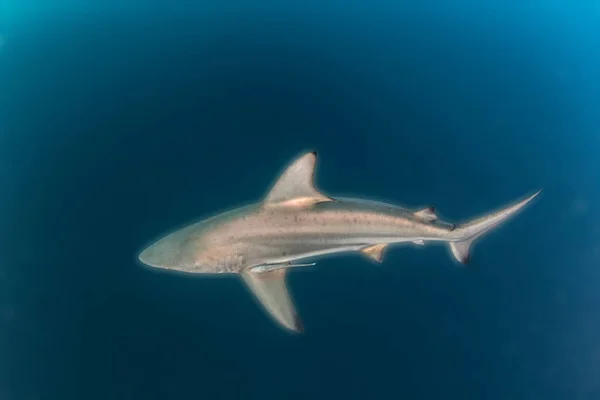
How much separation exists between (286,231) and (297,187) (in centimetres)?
55

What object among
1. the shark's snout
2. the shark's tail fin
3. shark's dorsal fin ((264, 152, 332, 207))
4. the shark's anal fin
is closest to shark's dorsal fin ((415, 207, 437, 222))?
the shark's tail fin

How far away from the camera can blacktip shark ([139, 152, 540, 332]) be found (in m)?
4.81

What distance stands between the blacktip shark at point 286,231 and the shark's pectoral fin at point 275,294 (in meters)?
0.01

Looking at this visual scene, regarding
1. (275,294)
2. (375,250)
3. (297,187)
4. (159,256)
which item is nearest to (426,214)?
(375,250)

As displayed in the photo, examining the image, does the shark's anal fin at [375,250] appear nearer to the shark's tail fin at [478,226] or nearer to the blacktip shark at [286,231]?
the blacktip shark at [286,231]

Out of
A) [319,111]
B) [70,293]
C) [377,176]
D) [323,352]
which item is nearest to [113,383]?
[70,293]

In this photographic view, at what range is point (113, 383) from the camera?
27.1 ft

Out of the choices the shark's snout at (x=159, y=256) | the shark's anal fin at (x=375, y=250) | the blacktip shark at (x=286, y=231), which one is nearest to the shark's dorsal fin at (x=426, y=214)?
the blacktip shark at (x=286, y=231)

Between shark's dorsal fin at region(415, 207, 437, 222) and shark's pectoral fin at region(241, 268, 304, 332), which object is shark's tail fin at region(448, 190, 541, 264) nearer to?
shark's dorsal fin at region(415, 207, 437, 222)

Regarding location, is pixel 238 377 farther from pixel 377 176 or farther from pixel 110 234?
pixel 377 176

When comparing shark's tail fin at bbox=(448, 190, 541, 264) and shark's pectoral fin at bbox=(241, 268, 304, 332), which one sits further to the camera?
shark's tail fin at bbox=(448, 190, 541, 264)

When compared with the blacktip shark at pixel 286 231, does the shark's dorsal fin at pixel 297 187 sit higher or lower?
higher

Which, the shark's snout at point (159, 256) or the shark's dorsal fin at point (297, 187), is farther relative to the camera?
the shark's snout at point (159, 256)

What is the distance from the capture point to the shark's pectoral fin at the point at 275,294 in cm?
498
